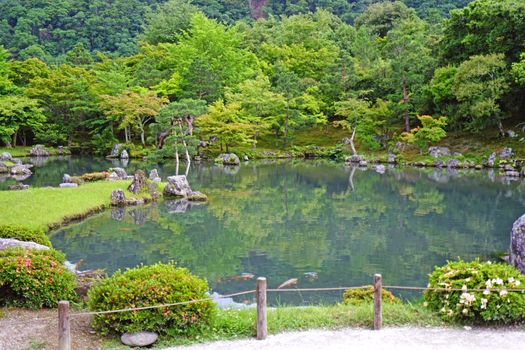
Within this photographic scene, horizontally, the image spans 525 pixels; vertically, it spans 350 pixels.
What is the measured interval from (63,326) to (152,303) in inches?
43.9

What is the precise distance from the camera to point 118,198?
2067 cm

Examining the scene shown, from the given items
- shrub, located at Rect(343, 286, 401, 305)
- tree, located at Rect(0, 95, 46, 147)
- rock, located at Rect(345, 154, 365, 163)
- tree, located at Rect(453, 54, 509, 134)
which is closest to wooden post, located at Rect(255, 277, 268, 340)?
shrub, located at Rect(343, 286, 401, 305)

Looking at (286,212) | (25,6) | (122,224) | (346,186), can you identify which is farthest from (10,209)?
(25,6)

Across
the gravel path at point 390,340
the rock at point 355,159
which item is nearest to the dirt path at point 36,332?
the gravel path at point 390,340

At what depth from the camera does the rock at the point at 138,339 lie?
252 inches

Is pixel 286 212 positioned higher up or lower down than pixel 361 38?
lower down

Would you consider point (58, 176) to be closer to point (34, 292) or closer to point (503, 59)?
point (34, 292)

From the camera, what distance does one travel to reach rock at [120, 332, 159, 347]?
639cm

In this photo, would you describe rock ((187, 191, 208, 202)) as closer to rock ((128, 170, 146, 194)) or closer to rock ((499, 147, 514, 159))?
rock ((128, 170, 146, 194))

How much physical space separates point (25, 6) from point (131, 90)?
2065 inches

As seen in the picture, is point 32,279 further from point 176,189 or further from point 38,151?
point 38,151

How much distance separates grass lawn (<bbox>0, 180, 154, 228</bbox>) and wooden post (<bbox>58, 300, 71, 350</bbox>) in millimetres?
9658

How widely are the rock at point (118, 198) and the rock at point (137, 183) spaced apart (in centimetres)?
103

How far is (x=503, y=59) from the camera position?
3656 cm
